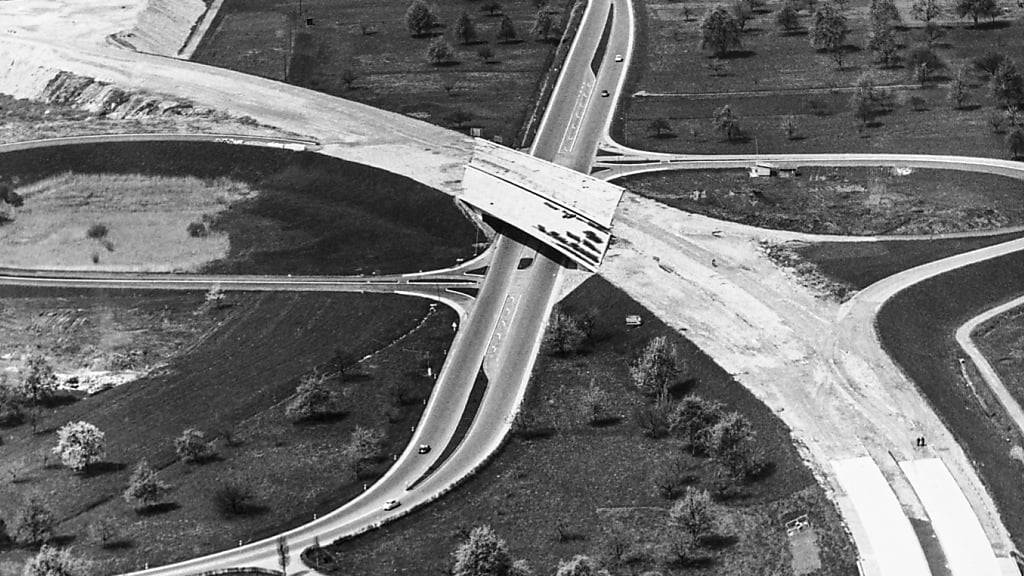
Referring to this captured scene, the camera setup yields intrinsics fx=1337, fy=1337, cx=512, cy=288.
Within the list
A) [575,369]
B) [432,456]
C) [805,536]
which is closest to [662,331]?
[575,369]

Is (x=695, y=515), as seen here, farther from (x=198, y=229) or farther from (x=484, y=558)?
(x=198, y=229)

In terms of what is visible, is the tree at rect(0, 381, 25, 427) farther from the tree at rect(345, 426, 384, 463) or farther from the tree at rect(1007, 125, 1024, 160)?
the tree at rect(1007, 125, 1024, 160)

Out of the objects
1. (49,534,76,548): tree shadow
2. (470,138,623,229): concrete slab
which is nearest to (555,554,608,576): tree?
(49,534,76,548): tree shadow

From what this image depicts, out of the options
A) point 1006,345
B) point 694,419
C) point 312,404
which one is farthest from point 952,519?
point 312,404

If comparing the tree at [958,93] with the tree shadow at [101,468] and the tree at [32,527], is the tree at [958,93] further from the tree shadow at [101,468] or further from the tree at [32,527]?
the tree at [32,527]

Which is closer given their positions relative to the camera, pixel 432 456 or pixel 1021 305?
pixel 432 456

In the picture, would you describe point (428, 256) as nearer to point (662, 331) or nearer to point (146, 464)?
point (662, 331)
